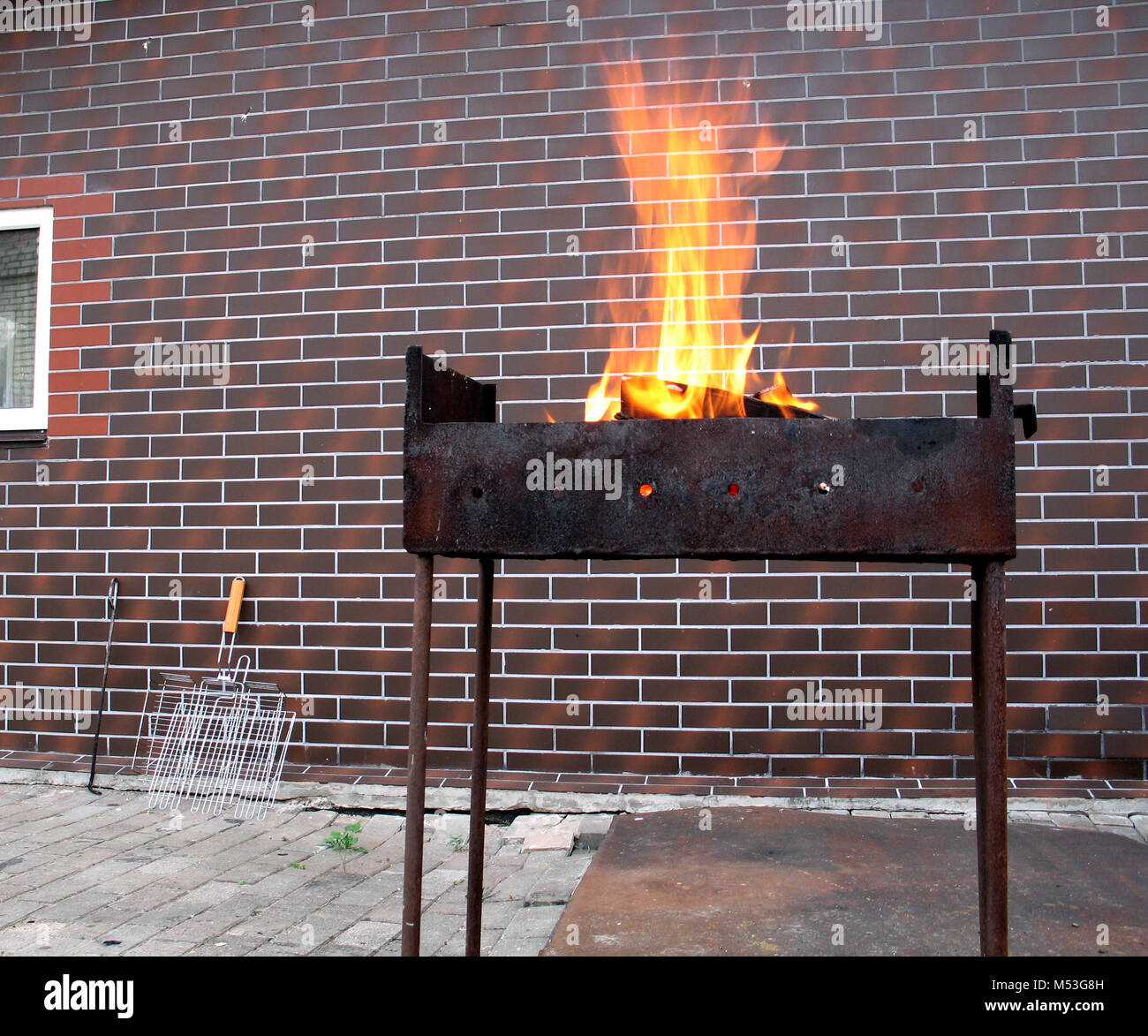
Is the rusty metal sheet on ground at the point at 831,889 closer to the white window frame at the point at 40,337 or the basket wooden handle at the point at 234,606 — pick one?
the basket wooden handle at the point at 234,606

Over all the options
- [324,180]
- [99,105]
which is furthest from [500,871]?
[99,105]

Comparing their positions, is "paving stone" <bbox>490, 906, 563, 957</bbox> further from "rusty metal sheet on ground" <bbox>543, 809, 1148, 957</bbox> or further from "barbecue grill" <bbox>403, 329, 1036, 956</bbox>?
"barbecue grill" <bbox>403, 329, 1036, 956</bbox>

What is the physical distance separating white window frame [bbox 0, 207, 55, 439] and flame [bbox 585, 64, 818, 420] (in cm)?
317

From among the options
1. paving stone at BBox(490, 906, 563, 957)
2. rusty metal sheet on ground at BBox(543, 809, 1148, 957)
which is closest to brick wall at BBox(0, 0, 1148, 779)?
rusty metal sheet on ground at BBox(543, 809, 1148, 957)

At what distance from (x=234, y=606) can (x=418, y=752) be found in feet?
9.84

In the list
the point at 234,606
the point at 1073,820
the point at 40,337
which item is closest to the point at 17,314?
the point at 40,337

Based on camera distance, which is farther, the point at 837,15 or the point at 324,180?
the point at 324,180

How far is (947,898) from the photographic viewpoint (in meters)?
3.04

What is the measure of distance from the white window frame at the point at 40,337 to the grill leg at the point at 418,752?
402 cm

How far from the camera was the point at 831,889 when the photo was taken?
3.13 meters

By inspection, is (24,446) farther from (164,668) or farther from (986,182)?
(986,182)

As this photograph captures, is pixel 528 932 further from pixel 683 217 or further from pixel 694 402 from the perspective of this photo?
pixel 683 217

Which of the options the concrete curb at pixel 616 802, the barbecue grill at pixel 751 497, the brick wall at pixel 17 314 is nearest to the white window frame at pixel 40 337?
the brick wall at pixel 17 314
